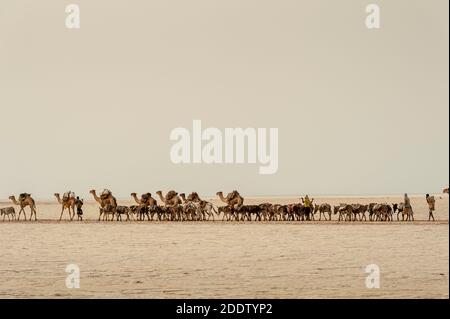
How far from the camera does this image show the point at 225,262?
55.5ft

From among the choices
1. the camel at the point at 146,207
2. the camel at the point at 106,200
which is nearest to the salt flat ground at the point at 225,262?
the camel at the point at 146,207

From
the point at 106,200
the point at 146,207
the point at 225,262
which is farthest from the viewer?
the point at 106,200

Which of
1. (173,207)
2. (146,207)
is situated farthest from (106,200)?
(173,207)

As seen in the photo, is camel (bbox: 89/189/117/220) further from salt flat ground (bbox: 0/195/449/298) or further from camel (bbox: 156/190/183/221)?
salt flat ground (bbox: 0/195/449/298)

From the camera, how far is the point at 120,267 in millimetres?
16125

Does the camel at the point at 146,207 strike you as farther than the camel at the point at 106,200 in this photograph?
No

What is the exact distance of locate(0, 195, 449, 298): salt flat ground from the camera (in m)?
12.7

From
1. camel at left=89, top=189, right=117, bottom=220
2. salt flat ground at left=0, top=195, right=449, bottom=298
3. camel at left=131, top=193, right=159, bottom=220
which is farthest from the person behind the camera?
camel at left=89, top=189, right=117, bottom=220

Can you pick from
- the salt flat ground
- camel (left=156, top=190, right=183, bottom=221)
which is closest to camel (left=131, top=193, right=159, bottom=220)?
camel (left=156, top=190, right=183, bottom=221)

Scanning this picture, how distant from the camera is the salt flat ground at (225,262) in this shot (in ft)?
41.7

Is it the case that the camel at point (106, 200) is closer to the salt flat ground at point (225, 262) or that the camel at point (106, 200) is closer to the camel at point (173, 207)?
the camel at point (173, 207)

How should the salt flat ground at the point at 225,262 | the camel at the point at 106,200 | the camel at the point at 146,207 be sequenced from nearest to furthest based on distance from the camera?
the salt flat ground at the point at 225,262 → the camel at the point at 146,207 → the camel at the point at 106,200

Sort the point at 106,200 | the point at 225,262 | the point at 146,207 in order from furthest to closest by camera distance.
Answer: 1. the point at 106,200
2. the point at 146,207
3. the point at 225,262

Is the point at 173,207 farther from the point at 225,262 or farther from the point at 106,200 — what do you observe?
the point at 225,262
